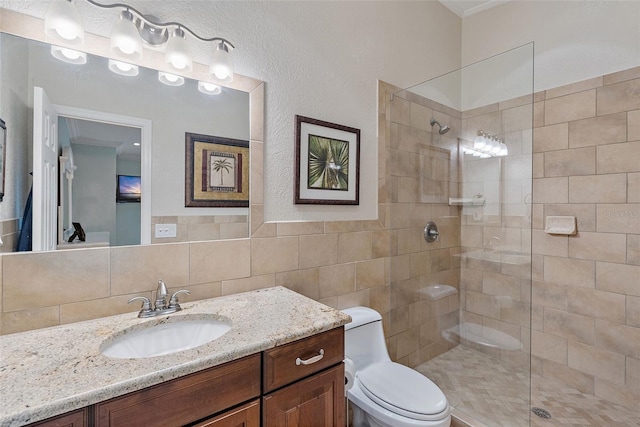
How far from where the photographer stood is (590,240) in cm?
200

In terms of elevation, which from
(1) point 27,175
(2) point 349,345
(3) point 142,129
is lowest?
(2) point 349,345

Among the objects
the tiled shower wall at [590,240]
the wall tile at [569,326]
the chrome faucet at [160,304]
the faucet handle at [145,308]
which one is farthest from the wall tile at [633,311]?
the faucet handle at [145,308]

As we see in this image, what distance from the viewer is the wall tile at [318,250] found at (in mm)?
1670

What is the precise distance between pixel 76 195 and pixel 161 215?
293 millimetres

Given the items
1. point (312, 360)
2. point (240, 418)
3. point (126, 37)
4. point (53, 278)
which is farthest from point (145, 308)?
point (126, 37)

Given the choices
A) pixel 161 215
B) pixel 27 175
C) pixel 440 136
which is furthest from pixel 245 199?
pixel 440 136

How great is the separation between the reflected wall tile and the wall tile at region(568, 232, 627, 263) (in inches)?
96.0

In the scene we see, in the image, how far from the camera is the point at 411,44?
2.25m

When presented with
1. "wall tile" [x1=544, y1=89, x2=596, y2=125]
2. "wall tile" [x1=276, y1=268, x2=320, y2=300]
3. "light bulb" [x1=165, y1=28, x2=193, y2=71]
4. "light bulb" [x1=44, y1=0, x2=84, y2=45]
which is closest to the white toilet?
"wall tile" [x1=276, y1=268, x2=320, y2=300]

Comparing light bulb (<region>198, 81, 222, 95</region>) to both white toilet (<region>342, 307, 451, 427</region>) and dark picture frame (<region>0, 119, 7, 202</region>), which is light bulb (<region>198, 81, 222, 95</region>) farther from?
white toilet (<region>342, 307, 451, 427</region>)

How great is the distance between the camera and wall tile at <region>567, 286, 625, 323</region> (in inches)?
74.5

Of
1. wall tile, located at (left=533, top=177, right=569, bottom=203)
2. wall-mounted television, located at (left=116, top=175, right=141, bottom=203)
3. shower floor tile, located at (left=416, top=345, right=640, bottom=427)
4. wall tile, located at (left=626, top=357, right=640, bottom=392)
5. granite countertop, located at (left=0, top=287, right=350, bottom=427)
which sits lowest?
shower floor tile, located at (left=416, top=345, right=640, bottom=427)

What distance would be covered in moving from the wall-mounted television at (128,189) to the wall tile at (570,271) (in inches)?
103

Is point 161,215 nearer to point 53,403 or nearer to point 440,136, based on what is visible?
point 53,403
